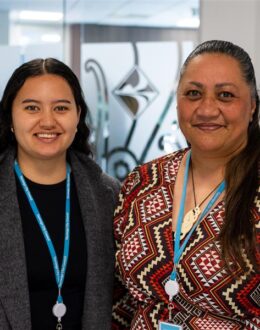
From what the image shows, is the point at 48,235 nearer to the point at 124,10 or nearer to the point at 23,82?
the point at 23,82

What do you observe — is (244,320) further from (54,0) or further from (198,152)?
(54,0)

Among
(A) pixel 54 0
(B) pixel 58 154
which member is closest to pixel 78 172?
(B) pixel 58 154

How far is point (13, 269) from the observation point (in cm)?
161

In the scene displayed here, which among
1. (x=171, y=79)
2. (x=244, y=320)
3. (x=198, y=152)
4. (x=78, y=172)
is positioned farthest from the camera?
(x=171, y=79)

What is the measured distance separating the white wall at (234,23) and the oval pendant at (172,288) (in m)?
1.20

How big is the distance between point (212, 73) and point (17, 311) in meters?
0.89

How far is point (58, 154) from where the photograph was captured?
1782 mm

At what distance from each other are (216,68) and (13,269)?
835 mm

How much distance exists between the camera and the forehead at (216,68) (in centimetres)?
149

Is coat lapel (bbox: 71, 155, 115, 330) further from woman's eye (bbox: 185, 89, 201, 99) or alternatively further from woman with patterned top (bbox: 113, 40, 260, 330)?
woman's eye (bbox: 185, 89, 201, 99)

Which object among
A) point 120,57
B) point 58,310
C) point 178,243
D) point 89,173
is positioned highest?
point 120,57

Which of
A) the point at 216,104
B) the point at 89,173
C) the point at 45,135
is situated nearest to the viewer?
the point at 216,104

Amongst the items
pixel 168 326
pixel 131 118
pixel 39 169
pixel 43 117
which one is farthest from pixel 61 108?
pixel 131 118

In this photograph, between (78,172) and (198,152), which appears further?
(78,172)
